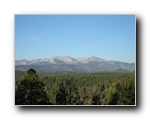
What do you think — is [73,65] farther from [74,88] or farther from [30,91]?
[30,91]

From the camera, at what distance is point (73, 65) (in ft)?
13.0

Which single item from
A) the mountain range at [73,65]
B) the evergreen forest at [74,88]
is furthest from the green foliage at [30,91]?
the mountain range at [73,65]

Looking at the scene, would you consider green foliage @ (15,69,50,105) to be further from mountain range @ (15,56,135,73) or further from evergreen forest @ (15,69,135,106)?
mountain range @ (15,56,135,73)

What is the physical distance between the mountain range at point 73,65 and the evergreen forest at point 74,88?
6cm

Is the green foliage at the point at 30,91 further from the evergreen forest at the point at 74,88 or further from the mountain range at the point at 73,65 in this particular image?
the mountain range at the point at 73,65

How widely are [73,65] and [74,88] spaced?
30 centimetres

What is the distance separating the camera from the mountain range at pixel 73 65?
387 centimetres

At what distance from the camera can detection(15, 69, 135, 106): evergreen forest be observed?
12.7 feet

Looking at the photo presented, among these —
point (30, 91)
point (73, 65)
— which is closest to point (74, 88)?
point (73, 65)

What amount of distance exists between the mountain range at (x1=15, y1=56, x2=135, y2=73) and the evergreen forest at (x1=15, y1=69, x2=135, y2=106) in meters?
0.06
